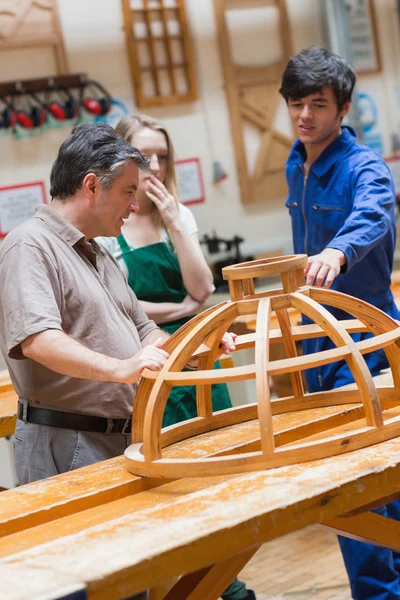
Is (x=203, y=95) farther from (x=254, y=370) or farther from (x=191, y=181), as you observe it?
(x=254, y=370)

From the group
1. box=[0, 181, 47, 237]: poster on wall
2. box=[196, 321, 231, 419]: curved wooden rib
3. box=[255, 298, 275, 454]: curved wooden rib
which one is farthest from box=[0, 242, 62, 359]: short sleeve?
box=[0, 181, 47, 237]: poster on wall

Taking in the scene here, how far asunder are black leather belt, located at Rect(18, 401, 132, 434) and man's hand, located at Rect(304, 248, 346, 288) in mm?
682

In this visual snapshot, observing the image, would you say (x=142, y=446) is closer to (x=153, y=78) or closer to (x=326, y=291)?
(x=326, y=291)

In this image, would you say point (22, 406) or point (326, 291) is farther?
point (22, 406)

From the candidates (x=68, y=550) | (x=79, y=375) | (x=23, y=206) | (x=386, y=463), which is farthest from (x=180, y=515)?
(x=23, y=206)

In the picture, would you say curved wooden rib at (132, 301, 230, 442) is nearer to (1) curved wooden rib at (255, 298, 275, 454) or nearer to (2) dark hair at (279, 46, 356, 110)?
(1) curved wooden rib at (255, 298, 275, 454)

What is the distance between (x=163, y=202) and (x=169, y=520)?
180 cm

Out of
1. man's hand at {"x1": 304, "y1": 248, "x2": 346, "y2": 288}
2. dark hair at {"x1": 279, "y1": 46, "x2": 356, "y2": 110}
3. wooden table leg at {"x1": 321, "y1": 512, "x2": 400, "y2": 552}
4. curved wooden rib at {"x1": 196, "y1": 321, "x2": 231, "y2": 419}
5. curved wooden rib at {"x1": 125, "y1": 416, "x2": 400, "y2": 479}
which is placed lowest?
wooden table leg at {"x1": 321, "y1": 512, "x2": 400, "y2": 552}

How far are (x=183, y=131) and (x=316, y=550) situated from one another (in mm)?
4208

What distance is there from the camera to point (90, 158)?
230cm

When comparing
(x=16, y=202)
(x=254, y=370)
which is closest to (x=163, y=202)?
(x=254, y=370)

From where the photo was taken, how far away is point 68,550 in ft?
4.80

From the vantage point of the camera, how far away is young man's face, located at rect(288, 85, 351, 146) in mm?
3027

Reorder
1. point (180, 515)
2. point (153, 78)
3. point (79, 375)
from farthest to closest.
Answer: point (153, 78) < point (79, 375) < point (180, 515)
